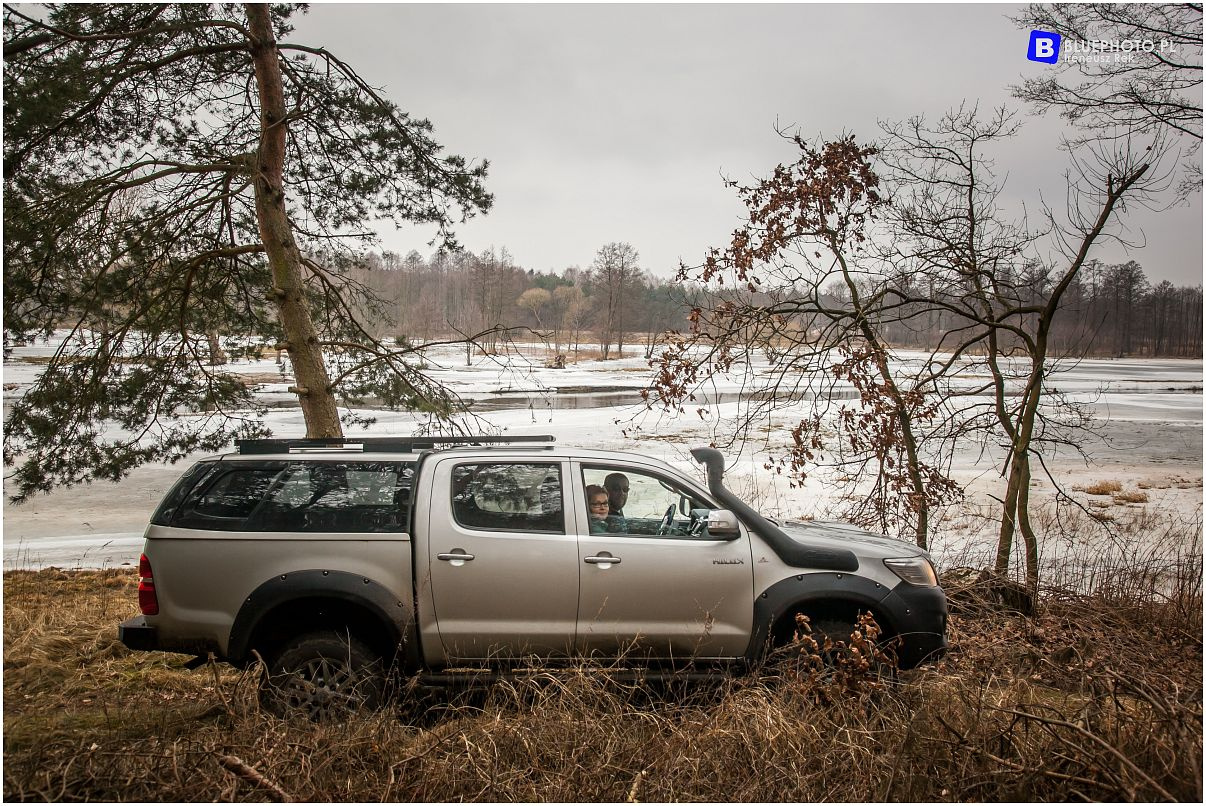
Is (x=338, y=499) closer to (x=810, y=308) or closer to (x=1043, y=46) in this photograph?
(x=810, y=308)

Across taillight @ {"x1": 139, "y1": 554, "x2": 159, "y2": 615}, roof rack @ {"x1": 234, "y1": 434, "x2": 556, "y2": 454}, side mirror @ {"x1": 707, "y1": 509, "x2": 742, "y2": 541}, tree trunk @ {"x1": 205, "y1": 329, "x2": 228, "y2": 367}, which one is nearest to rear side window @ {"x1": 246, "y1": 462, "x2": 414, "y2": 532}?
roof rack @ {"x1": 234, "y1": 434, "x2": 556, "y2": 454}

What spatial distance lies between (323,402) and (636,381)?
24755mm

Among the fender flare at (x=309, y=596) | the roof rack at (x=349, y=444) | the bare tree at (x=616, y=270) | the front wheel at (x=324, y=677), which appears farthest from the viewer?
the bare tree at (x=616, y=270)

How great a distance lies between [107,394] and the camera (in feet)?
26.0

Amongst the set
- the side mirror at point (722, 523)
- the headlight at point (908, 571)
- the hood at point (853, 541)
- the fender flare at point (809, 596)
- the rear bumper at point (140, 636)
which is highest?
the side mirror at point (722, 523)

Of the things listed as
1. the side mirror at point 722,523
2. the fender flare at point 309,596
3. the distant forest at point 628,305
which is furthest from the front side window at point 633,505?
the distant forest at point 628,305

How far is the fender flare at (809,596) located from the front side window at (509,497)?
1.38 metres

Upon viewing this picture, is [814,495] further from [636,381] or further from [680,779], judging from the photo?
[636,381]

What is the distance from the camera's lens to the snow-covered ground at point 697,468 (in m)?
10.4

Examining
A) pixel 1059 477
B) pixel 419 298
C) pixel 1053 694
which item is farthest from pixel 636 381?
pixel 1053 694

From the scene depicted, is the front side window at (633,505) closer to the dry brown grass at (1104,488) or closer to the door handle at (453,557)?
the door handle at (453,557)

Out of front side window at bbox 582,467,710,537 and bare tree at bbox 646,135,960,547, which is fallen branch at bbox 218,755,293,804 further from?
bare tree at bbox 646,135,960,547

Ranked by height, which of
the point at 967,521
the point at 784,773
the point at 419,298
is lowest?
the point at 967,521

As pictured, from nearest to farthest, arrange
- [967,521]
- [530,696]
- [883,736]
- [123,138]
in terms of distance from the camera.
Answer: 1. [883,736]
2. [530,696]
3. [123,138]
4. [967,521]
